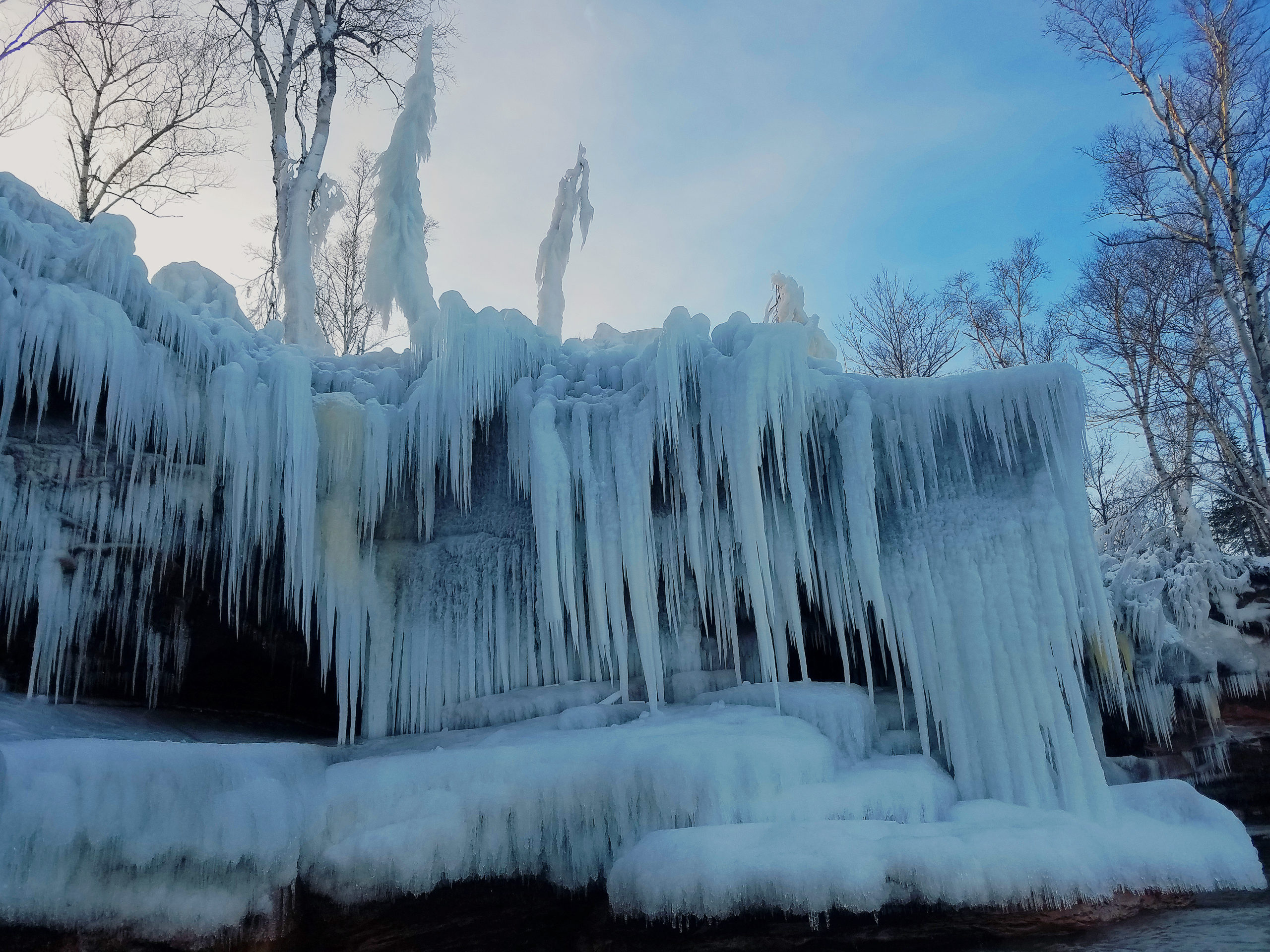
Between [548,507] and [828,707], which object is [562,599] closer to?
[548,507]

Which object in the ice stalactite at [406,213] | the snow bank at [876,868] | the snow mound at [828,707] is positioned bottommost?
the snow bank at [876,868]

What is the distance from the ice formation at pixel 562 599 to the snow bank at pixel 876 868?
0.07 feet

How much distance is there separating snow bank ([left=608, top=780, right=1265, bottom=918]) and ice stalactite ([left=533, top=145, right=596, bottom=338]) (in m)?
10.3

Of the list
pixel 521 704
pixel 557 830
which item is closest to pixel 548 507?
pixel 521 704

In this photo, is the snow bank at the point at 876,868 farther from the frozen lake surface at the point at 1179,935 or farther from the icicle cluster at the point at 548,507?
the icicle cluster at the point at 548,507

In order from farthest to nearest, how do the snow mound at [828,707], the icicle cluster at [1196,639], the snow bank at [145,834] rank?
the icicle cluster at [1196,639] < the snow mound at [828,707] < the snow bank at [145,834]

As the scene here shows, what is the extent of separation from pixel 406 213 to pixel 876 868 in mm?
11223

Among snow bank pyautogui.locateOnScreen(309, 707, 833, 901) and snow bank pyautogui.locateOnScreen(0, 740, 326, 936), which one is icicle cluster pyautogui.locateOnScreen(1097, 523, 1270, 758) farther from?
snow bank pyautogui.locateOnScreen(0, 740, 326, 936)

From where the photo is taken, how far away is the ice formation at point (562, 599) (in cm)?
445

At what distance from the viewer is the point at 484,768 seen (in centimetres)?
495

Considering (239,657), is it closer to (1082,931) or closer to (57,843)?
(57,843)

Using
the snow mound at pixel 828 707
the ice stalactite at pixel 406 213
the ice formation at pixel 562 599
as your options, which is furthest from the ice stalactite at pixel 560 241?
the snow mound at pixel 828 707

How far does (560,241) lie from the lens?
563 inches

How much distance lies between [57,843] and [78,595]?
9.04 feet
